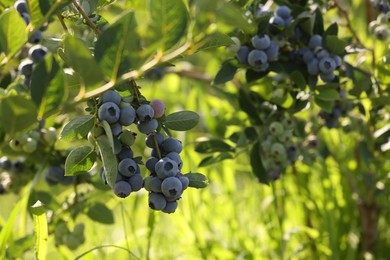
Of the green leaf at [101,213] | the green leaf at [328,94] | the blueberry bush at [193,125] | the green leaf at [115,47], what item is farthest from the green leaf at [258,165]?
the green leaf at [115,47]

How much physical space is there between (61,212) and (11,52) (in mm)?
574

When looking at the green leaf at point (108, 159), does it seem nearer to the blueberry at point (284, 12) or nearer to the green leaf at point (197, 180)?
the green leaf at point (197, 180)

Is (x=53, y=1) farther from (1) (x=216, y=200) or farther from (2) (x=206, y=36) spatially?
(1) (x=216, y=200)

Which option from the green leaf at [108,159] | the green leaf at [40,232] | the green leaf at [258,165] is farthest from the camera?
the green leaf at [258,165]

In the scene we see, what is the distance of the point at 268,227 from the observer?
1.38 meters

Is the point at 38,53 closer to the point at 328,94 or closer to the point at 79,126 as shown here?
the point at 79,126

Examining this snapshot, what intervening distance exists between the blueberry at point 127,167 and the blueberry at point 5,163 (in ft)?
1.74

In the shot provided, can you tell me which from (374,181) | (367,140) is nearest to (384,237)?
(374,181)

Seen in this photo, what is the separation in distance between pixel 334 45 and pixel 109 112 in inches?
18.7

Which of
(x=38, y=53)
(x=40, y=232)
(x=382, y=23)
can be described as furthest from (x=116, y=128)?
(x=382, y=23)

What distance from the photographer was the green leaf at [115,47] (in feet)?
1.75

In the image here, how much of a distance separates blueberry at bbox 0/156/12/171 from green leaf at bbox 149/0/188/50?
68 cm

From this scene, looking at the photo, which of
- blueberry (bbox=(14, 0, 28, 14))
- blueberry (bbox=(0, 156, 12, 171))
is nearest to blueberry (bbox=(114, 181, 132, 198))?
blueberry (bbox=(14, 0, 28, 14))

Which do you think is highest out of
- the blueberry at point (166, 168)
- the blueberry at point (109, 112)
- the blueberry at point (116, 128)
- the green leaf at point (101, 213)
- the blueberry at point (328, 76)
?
the blueberry at point (109, 112)
